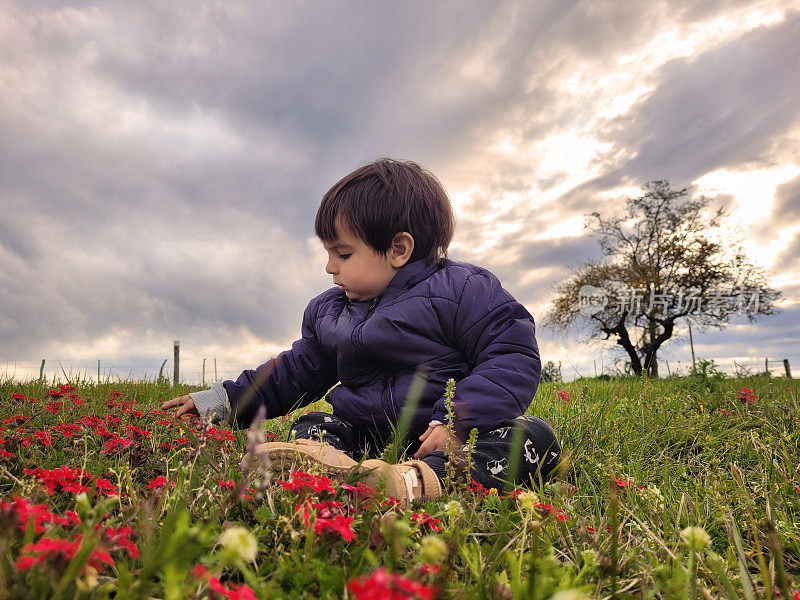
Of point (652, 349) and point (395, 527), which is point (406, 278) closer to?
point (395, 527)

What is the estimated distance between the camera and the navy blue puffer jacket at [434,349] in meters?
3.00

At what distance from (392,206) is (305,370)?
1486mm

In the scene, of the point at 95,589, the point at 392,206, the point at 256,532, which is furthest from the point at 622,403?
the point at 95,589

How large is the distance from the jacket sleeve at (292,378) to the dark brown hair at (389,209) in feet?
2.91

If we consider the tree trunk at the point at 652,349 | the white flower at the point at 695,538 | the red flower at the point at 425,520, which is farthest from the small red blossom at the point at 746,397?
the tree trunk at the point at 652,349

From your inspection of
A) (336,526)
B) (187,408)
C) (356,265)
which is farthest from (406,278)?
(336,526)

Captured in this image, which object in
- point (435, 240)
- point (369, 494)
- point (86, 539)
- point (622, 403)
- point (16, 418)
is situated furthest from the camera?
point (622, 403)

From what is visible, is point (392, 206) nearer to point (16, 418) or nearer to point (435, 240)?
point (435, 240)

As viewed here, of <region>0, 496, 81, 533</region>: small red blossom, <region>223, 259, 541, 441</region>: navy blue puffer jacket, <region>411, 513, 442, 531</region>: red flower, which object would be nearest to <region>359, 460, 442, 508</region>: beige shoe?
<region>411, 513, 442, 531</region>: red flower

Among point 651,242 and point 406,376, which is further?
point 651,242

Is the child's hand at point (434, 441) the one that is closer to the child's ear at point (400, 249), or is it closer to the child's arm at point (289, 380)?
the child's ear at point (400, 249)

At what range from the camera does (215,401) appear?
3994mm

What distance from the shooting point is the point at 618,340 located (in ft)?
104

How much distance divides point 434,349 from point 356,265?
74 cm
